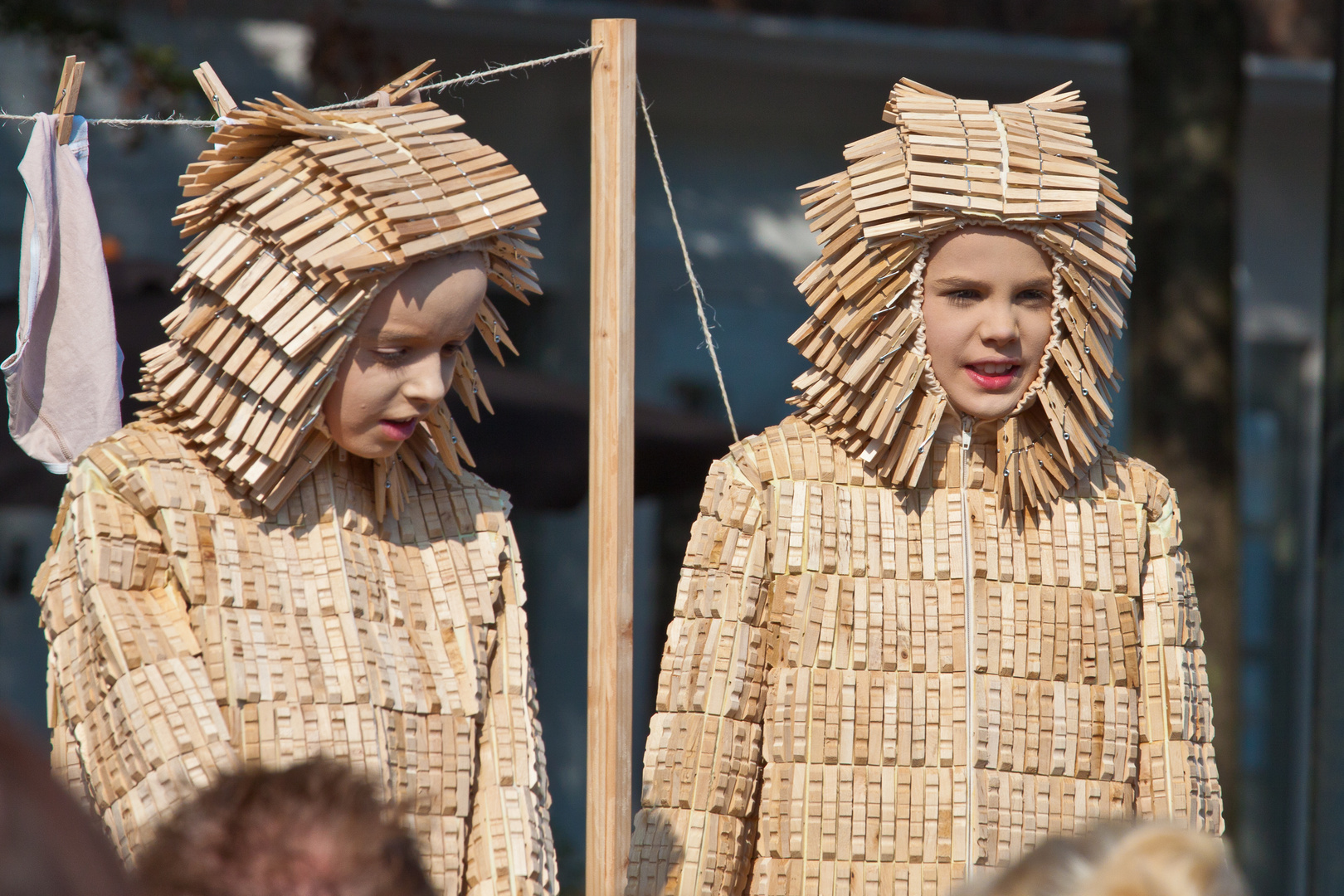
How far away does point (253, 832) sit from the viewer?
136cm

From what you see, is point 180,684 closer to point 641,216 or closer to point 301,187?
point 301,187

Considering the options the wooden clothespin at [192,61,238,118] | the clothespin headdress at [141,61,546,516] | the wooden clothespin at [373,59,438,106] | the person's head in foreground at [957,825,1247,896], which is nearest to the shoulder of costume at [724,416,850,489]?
the clothespin headdress at [141,61,546,516]

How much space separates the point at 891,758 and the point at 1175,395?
2.57 metres

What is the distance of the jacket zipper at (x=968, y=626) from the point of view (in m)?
2.81

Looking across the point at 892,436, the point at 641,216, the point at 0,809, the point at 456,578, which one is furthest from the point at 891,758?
the point at 641,216

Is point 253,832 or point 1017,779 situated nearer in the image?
point 253,832

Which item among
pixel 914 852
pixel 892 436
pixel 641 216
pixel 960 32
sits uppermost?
pixel 960 32

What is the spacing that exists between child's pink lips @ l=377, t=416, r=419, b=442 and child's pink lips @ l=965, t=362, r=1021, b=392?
0.96 meters

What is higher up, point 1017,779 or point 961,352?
point 961,352

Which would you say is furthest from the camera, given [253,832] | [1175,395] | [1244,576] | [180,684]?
[1244,576]

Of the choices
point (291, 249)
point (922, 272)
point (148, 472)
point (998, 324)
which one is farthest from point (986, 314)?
point (148, 472)

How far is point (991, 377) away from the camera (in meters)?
2.88

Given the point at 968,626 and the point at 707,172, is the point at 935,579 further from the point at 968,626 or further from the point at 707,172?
the point at 707,172

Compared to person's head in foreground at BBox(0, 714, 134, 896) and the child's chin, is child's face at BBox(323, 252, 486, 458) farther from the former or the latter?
person's head in foreground at BBox(0, 714, 134, 896)
